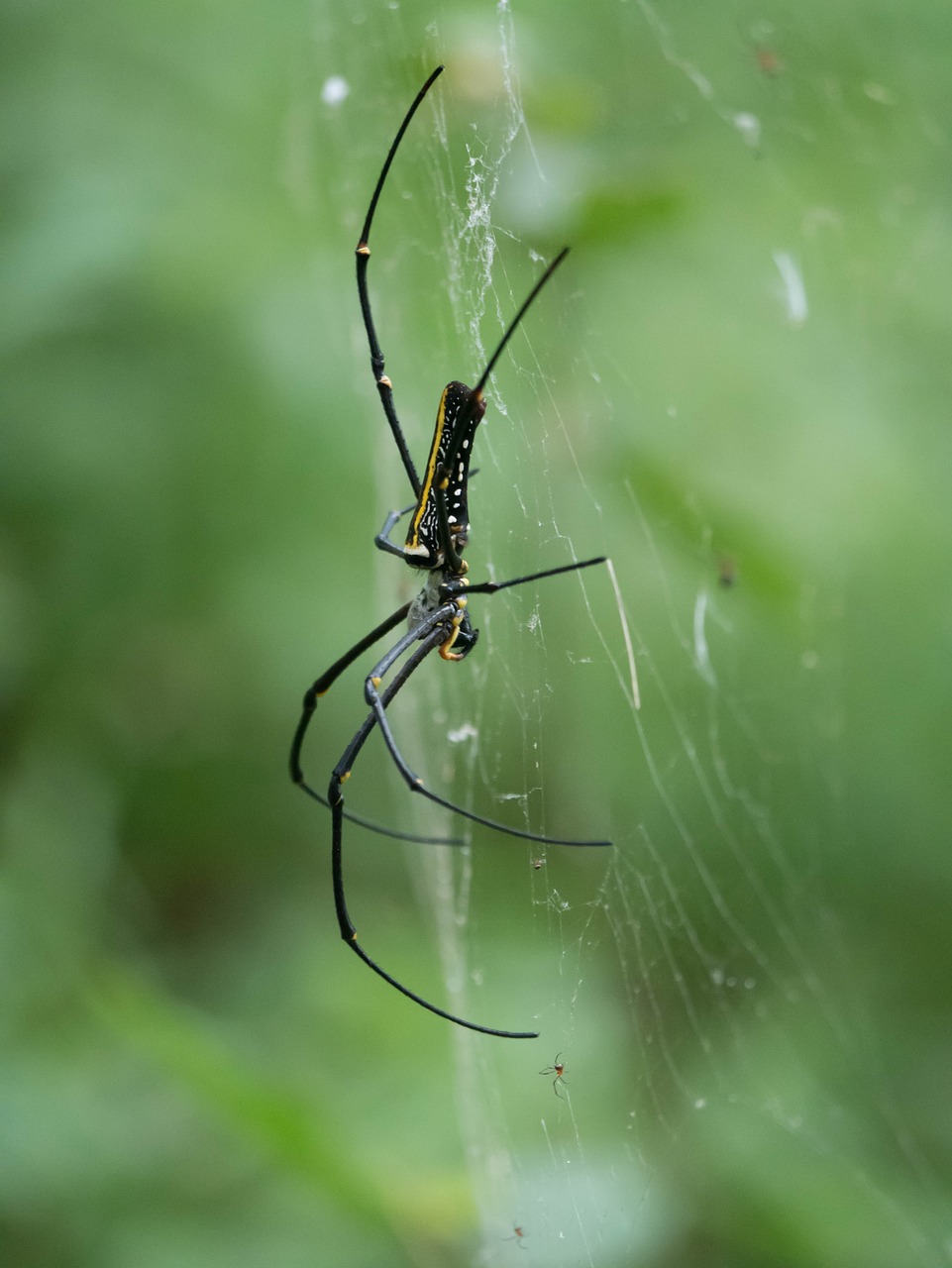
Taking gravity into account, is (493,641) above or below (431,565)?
below

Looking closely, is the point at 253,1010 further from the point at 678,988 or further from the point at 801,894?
the point at 801,894

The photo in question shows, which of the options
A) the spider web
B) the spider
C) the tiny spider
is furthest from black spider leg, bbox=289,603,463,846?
the tiny spider

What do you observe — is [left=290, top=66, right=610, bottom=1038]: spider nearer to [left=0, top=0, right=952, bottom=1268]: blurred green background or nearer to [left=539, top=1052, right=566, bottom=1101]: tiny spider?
[left=0, top=0, right=952, bottom=1268]: blurred green background

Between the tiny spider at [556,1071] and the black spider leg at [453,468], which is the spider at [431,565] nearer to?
the black spider leg at [453,468]

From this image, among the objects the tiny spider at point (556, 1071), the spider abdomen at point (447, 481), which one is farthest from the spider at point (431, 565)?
the tiny spider at point (556, 1071)

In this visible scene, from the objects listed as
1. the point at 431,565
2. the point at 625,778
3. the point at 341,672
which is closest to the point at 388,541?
the point at 431,565

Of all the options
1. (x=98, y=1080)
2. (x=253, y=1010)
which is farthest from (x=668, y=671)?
(x=98, y=1080)

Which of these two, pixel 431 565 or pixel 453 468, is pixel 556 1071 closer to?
pixel 431 565
